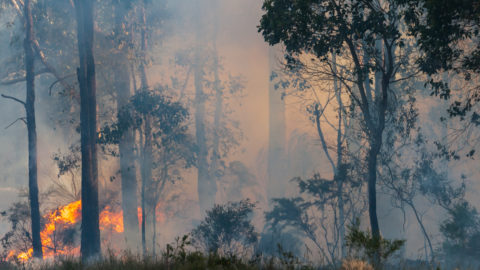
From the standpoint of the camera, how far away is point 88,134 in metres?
17.1

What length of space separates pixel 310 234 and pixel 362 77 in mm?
10562

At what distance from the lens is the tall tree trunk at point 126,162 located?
25.8 metres

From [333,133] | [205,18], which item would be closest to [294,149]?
[333,133]

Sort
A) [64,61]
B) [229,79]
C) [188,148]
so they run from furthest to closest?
[229,79] < [188,148] < [64,61]

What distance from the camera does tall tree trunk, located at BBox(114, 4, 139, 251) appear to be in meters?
25.8

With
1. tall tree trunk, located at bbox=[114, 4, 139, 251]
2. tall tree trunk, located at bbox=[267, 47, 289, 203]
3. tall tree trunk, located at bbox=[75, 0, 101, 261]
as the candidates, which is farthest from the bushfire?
tall tree trunk, located at bbox=[267, 47, 289, 203]

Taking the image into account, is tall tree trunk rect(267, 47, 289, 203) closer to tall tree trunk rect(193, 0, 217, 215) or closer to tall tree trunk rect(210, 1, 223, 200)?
tall tree trunk rect(210, 1, 223, 200)

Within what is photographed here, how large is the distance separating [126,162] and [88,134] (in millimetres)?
8990

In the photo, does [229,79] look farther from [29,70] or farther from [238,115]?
[29,70]

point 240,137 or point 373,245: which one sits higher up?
point 240,137

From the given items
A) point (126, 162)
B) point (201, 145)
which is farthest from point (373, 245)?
point (201, 145)

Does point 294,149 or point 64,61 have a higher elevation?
point 64,61

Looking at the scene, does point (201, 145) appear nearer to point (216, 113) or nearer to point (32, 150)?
point (216, 113)

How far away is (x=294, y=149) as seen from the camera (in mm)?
Result: 43906
